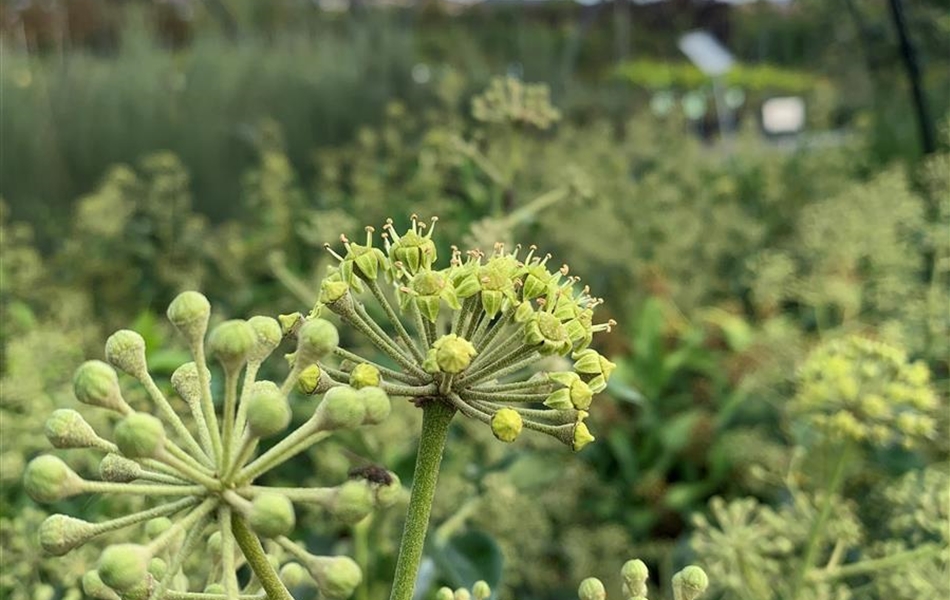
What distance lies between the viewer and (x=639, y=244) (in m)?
3.17

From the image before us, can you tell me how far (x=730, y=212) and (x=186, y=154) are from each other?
2415 millimetres

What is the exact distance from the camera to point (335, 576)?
1.88 ft

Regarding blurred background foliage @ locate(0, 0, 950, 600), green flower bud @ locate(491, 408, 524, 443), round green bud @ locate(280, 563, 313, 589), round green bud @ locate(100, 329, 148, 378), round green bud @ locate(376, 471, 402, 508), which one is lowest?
blurred background foliage @ locate(0, 0, 950, 600)

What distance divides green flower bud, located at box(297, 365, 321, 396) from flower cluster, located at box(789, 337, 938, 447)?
0.94m

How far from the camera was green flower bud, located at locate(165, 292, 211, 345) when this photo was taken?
62 cm

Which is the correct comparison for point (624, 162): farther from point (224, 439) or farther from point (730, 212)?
point (224, 439)

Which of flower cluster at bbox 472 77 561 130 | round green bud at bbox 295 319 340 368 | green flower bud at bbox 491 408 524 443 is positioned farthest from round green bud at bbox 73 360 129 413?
flower cluster at bbox 472 77 561 130

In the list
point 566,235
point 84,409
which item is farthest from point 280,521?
point 566,235

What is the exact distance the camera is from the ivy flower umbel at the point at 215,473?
0.55 m

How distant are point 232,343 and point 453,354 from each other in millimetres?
134

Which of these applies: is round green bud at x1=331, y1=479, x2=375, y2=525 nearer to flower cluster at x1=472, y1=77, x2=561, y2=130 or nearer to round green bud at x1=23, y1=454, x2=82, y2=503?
round green bud at x1=23, y1=454, x2=82, y2=503

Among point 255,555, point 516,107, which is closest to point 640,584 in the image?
point 255,555

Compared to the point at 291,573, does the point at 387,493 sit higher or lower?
higher

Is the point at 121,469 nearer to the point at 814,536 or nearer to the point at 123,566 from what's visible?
the point at 123,566
